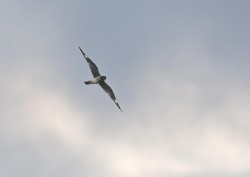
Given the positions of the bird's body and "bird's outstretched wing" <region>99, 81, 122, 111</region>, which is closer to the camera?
the bird's body

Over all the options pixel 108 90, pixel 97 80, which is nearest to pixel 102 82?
pixel 97 80

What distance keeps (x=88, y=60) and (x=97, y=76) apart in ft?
14.4

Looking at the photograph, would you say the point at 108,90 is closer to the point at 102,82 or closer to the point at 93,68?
the point at 102,82

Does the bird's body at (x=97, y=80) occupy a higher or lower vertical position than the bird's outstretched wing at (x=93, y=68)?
lower

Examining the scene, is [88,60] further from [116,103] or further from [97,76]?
[116,103]

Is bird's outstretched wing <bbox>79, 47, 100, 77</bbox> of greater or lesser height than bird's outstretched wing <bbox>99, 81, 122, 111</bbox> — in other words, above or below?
above

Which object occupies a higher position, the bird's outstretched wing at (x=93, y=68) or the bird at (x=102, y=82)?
the bird's outstretched wing at (x=93, y=68)

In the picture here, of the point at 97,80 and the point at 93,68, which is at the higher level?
the point at 93,68

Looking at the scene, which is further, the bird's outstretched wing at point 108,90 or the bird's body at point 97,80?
the bird's outstretched wing at point 108,90

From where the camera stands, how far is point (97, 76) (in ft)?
252

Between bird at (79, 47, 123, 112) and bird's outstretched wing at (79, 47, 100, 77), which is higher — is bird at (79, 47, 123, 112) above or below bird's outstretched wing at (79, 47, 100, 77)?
below

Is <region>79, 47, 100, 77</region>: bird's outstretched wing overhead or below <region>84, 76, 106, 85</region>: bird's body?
overhead

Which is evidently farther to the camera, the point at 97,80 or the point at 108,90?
the point at 108,90

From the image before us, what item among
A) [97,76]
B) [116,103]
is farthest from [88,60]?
[116,103]
